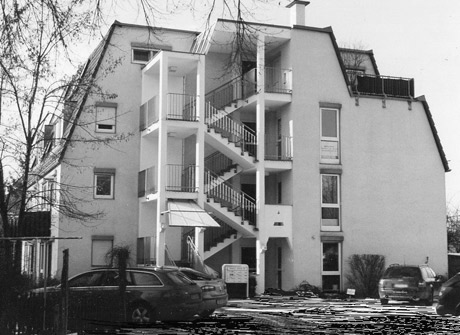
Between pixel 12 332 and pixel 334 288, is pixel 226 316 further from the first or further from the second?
pixel 334 288

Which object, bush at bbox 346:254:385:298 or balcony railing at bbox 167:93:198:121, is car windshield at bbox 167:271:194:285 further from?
bush at bbox 346:254:385:298

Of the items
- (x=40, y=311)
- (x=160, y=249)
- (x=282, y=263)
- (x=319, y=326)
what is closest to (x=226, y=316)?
(x=319, y=326)

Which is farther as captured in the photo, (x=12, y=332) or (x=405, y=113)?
(x=405, y=113)

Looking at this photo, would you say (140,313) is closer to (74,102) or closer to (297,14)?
(74,102)

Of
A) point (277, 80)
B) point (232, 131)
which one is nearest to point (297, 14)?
point (277, 80)

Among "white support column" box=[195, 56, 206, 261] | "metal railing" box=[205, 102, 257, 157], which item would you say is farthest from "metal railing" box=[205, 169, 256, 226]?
"metal railing" box=[205, 102, 257, 157]

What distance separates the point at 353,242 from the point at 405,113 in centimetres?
716

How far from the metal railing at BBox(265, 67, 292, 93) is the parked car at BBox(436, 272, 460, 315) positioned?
1624 cm

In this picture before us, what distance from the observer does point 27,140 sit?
981 inches

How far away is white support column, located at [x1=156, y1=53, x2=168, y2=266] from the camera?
30562 millimetres

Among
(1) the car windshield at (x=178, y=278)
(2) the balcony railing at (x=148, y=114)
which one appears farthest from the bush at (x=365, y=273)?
(1) the car windshield at (x=178, y=278)

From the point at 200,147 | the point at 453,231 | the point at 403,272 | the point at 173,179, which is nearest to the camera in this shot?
the point at 403,272

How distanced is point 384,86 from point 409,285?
13313mm

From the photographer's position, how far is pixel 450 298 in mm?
19734
